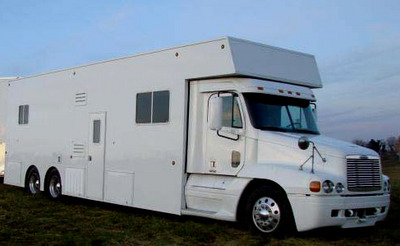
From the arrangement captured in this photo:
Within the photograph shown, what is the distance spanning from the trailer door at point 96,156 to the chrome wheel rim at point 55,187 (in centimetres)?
145

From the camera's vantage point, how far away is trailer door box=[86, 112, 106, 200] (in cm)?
1211

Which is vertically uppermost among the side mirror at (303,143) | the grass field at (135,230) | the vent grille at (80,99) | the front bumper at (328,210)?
the vent grille at (80,99)

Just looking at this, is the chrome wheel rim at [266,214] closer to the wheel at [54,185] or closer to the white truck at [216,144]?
the white truck at [216,144]

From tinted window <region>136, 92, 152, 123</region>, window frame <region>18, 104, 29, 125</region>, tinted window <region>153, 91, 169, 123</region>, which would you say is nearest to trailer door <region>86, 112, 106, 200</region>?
tinted window <region>136, 92, 152, 123</region>

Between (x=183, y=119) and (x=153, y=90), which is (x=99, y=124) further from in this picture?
(x=183, y=119)

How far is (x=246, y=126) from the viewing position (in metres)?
9.29

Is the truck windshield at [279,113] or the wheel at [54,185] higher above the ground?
the truck windshield at [279,113]

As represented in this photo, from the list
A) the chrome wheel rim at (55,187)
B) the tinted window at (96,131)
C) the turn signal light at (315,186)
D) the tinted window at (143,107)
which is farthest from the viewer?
the chrome wheel rim at (55,187)

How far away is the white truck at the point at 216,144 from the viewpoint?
8.53 meters

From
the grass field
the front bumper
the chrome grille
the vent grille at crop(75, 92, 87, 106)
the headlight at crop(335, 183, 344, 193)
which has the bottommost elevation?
the grass field

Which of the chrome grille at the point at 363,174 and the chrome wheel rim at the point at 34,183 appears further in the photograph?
the chrome wheel rim at the point at 34,183

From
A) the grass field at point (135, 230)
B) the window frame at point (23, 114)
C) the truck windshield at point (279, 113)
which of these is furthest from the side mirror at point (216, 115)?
the window frame at point (23, 114)

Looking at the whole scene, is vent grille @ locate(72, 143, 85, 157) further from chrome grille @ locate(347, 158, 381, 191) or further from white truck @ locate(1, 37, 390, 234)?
chrome grille @ locate(347, 158, 381, 191)

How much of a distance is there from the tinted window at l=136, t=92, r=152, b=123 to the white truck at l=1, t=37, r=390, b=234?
0.9 inches
